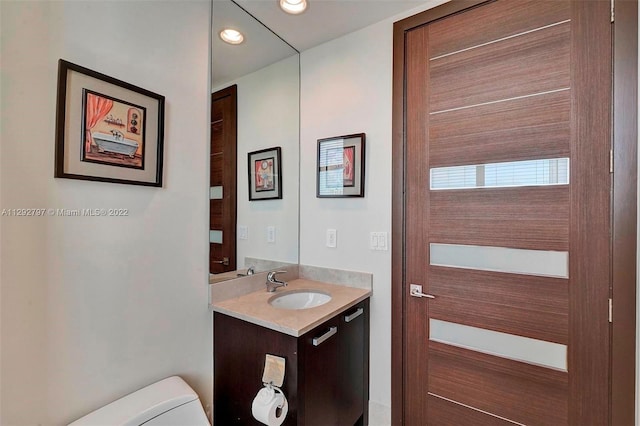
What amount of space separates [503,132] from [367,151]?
72 centimetres

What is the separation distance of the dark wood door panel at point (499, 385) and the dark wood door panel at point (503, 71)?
51.1 inches

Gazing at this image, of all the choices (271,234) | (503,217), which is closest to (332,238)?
(271,234)

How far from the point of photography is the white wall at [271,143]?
5.99 feet

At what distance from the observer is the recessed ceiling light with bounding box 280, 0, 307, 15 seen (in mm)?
1613

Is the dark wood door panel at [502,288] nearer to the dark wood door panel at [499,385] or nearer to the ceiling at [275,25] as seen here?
the dark wood door panel at [499,385]

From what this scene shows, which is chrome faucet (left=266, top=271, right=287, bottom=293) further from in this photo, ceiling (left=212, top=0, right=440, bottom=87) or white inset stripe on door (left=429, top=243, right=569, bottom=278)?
ceiling (left=212, top=0, right=440, bottom=87)

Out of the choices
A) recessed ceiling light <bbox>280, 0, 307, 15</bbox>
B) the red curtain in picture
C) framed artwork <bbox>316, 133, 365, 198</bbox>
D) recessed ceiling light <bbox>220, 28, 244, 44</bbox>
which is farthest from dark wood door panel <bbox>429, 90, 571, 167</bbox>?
the red curtain in picture

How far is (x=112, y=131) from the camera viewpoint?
3.86ft

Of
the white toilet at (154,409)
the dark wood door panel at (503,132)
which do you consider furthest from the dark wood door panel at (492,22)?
the white toilet at (154,409)

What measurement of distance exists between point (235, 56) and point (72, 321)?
1.57m

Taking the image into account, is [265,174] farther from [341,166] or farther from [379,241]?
[379,241]

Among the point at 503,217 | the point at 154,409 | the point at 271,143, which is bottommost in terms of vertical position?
the point at 154,409

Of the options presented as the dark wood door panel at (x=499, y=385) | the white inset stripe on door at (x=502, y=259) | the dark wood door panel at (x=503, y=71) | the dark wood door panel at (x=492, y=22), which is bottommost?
the dark wood door panel at (x=499, y=385)

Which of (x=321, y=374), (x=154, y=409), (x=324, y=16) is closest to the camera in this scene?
(x=154, y=409)
